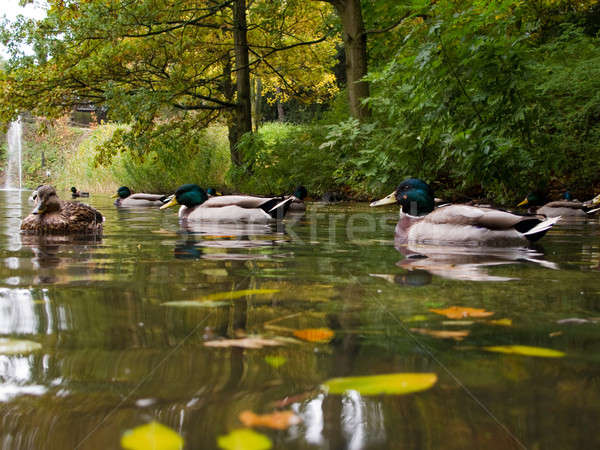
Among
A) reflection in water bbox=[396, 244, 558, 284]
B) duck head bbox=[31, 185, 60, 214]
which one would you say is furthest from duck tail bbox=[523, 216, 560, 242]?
duck head bbox=[31, 185, 60, 214]

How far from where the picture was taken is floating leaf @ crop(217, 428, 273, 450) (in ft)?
3.56

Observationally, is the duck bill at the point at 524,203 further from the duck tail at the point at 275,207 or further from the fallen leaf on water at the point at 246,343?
the fallen leaf on water at the point at 246,343

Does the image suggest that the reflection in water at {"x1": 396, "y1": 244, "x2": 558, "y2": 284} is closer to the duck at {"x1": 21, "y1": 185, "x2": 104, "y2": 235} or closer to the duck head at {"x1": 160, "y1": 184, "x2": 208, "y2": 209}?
the duck at {"x1": 21, "y1": 185, "x2": 104, "y2": 235}

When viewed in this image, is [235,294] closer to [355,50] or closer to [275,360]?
[275,360]

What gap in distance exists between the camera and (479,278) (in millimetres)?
3186

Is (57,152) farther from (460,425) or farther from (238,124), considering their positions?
(460,425)

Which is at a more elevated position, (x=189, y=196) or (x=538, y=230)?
(x=189, y=196)

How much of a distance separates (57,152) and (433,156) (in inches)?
1521

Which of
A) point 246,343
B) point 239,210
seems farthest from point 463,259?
point 239,210

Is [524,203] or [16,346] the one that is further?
[524,203]

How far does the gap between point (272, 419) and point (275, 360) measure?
39 centimetres

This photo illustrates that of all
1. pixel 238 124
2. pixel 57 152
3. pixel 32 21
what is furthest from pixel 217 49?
pixel 57 152

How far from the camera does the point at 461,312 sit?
88.2 inches

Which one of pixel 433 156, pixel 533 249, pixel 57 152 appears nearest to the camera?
pixel 533 249
